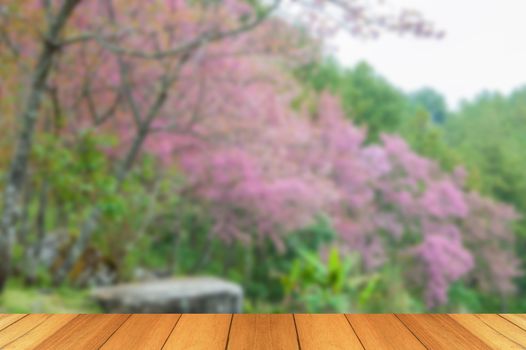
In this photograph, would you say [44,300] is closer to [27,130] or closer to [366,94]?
[27,130]

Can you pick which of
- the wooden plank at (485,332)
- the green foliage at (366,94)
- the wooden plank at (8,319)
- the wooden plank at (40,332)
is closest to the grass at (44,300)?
the wooden plank at (8,319)

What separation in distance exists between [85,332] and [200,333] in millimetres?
292

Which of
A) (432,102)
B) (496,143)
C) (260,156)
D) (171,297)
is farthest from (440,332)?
(496,143)

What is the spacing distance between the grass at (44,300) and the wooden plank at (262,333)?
6.02ft

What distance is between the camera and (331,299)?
3.20 m

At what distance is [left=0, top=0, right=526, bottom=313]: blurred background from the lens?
3.17m

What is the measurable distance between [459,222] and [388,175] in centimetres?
125

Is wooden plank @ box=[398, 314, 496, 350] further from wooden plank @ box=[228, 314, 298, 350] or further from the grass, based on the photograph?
the grass

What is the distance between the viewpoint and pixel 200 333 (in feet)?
4.70

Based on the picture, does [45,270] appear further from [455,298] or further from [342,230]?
[455,298]

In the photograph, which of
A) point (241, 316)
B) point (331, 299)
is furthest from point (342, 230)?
point (241, 316)

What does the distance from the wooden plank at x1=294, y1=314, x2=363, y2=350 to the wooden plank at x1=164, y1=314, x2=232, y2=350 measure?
191 mm

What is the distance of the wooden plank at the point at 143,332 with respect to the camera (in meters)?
1.35

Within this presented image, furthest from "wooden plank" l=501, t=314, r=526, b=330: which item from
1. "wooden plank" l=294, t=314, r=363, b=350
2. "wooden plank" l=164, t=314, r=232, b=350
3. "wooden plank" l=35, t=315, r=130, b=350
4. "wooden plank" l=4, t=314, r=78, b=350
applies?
"wooden plank" l=4, t=314, r=78, b=350
